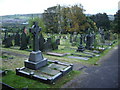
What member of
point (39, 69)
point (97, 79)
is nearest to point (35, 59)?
point (39, 69)

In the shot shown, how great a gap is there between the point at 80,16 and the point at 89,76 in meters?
28.0

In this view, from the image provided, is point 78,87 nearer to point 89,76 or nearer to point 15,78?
point 89,76

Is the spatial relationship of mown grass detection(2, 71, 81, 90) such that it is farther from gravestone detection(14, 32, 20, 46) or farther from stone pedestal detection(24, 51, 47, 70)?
gravestone detection(14, 32, 20, 46)

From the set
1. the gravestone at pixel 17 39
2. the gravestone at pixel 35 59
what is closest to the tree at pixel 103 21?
the gravestone at pixel 17 39

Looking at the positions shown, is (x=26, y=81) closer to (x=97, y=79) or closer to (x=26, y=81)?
Answer: (x=26, y=81)

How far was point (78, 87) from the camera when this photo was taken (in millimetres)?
6844

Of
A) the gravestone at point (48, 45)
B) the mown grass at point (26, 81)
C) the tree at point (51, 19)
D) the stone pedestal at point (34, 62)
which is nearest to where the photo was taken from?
the mown grass at point (26, 81)

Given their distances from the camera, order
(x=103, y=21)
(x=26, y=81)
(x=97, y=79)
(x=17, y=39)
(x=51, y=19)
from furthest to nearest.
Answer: (x=103, y=21), (x=51, y=19), (x=17, y=39), (x=97, y=79), (x=26, y=81)

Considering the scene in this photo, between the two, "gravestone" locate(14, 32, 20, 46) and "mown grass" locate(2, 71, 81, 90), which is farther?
"gravestone" locate(14, 32, 20, 46)

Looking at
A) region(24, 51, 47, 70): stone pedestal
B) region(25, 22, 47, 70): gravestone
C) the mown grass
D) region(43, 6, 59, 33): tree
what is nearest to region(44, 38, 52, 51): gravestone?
region(25, 22, 47, 70): gravestone

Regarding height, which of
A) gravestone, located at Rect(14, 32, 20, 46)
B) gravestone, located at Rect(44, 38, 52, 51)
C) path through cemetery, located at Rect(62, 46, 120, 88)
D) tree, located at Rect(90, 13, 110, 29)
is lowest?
path through cemetery, located at Rect(62, 46, 120, 88)

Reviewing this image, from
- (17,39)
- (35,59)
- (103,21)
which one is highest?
(103,21)

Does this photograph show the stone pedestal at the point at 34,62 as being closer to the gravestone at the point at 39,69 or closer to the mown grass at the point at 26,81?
the gravestone at the point at 39,69

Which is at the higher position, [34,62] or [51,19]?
[51,19]
